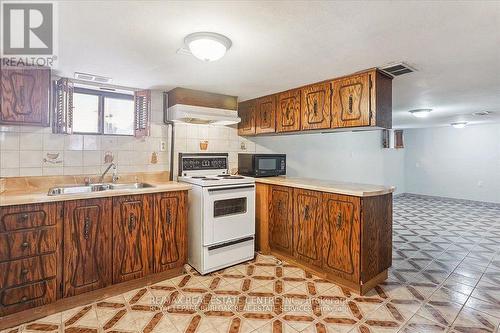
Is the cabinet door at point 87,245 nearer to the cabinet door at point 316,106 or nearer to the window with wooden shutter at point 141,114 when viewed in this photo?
the window with wooden shutter at point 141,114

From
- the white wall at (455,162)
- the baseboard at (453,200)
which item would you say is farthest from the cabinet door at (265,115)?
the white wall at (455,162)

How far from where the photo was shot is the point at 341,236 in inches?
102

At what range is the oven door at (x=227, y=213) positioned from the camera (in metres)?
2.85

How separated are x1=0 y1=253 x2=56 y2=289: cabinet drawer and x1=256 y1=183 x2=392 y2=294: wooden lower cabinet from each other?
231 centimetres

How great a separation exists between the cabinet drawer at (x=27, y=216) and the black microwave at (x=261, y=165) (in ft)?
7.55

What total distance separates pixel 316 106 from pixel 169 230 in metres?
2.07

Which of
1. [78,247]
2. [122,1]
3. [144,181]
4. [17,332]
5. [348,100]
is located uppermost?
[122,1]

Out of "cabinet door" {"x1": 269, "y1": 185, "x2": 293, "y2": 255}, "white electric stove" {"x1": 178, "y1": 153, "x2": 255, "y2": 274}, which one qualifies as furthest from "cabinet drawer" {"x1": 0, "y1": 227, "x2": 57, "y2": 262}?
"cabinet door" {"x1": 269, "y1": 185, "x2": 293, "y2": 255}

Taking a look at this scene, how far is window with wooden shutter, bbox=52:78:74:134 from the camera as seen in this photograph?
2666 millimetres

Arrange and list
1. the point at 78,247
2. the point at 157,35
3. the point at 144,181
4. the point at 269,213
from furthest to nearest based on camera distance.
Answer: the point at 269,213, the point at 144,181, the point at 78,247, the point at 157,35

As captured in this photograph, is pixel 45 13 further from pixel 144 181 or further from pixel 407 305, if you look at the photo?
pixel 407 305

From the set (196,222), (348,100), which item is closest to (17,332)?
(196,222)

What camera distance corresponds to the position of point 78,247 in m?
2.26

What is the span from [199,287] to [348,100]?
2.36m
